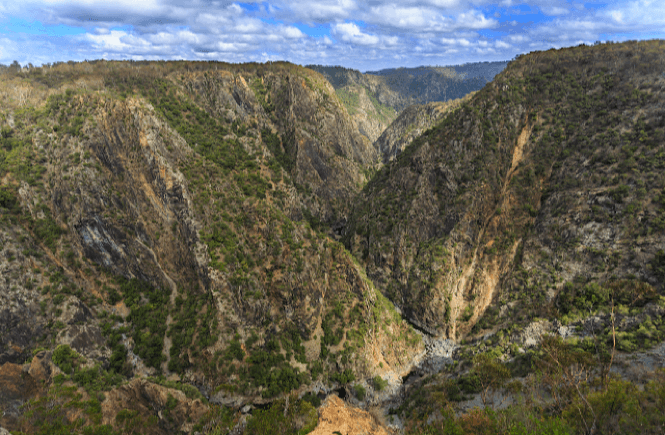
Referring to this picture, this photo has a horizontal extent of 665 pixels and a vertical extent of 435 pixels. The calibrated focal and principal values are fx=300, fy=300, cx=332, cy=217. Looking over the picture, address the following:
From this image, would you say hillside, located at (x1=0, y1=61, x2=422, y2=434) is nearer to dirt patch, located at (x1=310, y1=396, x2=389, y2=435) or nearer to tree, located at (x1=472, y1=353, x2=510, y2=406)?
dirt patch, located at (x1=310, y1=396, x2=389, y2=435)

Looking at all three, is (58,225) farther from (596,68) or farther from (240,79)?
(596,68)

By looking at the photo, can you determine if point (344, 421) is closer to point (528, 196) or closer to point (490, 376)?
point (490, 376)

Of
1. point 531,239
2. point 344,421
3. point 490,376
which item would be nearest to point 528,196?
point 531,239

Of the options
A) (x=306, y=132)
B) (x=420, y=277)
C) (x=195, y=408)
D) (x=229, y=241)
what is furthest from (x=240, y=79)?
(x=195, y=408)

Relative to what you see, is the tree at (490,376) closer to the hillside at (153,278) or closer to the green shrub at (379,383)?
the green shrub at (379,383)

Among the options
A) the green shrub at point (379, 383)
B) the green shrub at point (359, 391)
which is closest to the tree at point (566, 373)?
the green shrub at point (379, 383)
